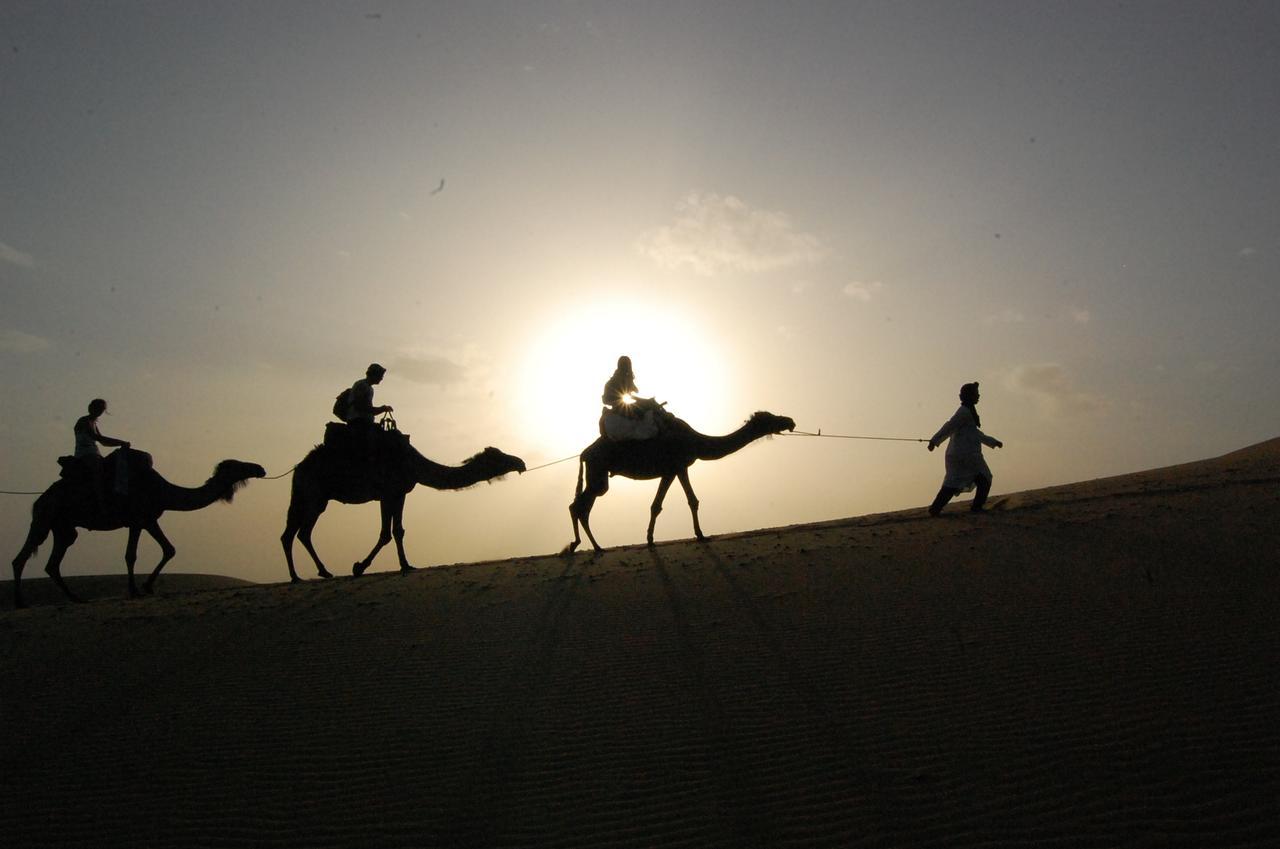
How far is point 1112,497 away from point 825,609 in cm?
837

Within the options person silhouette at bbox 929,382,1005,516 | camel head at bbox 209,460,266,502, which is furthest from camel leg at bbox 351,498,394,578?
person silhouette at bbox 929,382,1005,516

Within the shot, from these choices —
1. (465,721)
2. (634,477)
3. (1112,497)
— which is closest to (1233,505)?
(1112,497)

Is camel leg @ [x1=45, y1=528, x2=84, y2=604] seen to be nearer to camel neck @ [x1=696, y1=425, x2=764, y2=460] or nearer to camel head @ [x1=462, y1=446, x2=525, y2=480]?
camel head @ [x1=462, y1=446, x2=525, y2=480]

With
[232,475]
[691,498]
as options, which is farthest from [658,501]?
[232,475]

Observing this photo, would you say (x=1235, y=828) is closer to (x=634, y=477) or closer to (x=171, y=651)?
(x=171, y=651)

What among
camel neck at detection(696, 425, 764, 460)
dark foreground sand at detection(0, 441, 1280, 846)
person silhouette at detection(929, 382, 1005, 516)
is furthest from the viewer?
camel neck at detection(696, 425, 764, 460)

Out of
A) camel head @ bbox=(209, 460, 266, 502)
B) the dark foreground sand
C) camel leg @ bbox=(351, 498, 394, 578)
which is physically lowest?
the dark foreground sand

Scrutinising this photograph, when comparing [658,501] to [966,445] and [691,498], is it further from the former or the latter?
[966,445]

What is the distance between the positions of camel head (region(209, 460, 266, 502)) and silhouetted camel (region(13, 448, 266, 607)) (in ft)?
2.69

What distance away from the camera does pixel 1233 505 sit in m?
12.3

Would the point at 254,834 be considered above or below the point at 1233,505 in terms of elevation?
below

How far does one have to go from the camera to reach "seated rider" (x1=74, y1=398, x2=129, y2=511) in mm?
14469

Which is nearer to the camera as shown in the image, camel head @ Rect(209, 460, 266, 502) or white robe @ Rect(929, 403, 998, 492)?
white robe @ Rect(929, 403, 998, 492)

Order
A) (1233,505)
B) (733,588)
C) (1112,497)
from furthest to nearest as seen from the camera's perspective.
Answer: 1. (1112,497)
2. (1233,505)
3. (733,588)
